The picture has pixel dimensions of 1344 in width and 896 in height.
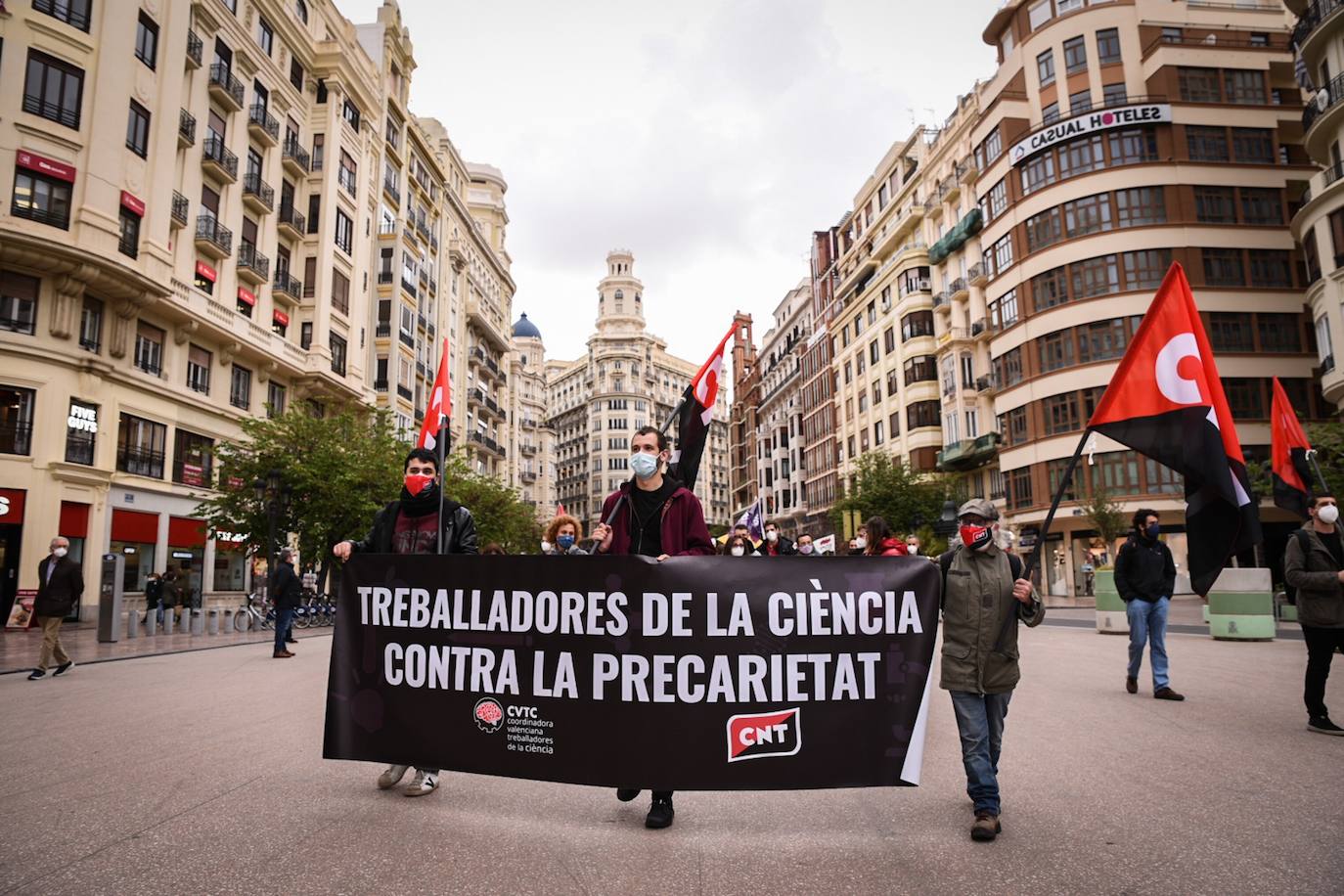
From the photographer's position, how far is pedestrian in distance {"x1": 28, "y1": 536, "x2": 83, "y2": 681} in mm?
11828

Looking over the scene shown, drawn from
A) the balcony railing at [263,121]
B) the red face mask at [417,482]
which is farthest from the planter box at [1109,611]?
the balcony railing at [263,121]

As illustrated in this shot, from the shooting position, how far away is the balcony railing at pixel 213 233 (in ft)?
105

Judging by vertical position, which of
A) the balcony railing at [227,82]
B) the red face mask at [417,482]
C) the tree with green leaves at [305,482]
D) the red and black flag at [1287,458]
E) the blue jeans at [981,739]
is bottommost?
the blue jeans at [981,739]

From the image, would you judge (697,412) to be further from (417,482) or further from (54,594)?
(54,594)

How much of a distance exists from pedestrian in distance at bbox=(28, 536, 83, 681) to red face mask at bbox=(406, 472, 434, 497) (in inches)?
327

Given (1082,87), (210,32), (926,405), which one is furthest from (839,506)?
(210,32)

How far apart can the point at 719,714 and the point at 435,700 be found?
5.46 ft

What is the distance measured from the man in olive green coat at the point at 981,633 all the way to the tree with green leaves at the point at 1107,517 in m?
34.7

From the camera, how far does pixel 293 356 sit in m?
38.2

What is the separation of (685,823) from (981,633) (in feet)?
6.43

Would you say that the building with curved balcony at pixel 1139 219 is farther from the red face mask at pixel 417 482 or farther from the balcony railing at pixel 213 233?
the red face mask at pixel 417 482

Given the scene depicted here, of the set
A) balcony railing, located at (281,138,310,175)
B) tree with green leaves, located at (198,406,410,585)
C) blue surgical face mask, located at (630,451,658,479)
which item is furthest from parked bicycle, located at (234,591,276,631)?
blue surgical face mask, located at (630,451,658,479)

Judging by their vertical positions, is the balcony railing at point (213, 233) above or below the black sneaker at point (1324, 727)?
above

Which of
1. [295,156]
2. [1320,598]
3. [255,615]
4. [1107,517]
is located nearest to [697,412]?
[1320,598]
